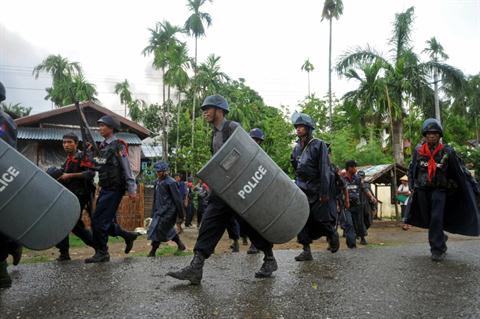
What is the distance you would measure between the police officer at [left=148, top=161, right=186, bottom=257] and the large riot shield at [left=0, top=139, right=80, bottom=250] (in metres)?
3.90

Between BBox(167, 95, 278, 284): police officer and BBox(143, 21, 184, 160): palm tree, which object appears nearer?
BBox(167, 95, 278, 284): police officer

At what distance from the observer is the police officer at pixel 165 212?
752 cm

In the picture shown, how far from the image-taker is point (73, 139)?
582 cm

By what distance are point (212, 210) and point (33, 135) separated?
1743 cm

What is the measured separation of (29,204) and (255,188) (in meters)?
1.75

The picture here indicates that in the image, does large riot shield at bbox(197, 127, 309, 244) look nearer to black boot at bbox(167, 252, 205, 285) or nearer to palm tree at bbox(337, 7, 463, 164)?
black boot at bbox(167, 252, 205, 285)

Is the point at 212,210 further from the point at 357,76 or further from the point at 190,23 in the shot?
the point at 190,23

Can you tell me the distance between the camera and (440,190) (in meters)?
5.49

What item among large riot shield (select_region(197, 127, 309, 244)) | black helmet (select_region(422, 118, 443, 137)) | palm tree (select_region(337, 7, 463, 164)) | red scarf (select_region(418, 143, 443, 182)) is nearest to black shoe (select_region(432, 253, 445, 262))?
red scarf (select_region(418, 143, 443, 182))

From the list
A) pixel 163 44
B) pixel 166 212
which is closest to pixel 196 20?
pixel 163 44

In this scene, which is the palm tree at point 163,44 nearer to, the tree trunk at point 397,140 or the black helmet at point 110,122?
the tree trunk at point 397,140

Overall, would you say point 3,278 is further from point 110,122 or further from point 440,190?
point 440,190

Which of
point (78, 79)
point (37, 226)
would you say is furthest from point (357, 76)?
point (78, 79)

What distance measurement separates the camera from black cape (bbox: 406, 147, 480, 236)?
5487mm
